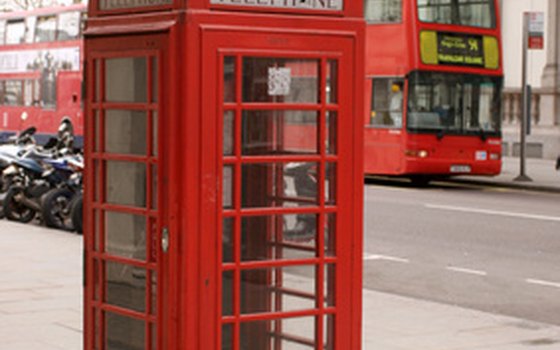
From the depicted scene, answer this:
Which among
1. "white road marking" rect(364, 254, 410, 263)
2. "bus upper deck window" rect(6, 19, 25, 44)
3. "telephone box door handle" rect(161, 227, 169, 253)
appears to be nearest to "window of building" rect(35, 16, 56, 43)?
"bus upper deck window" rect(6, 19, 25, 44)

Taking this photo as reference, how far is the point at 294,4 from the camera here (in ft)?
15.9

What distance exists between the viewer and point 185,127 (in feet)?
15.0

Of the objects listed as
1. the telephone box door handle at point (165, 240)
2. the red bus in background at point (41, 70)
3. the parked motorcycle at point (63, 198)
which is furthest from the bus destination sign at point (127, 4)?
the red bus in background at point (41, 70)

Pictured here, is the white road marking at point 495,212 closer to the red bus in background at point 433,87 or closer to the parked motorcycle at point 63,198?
the red bus in background at point 433,87

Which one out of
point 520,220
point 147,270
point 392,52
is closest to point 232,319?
point 147,270

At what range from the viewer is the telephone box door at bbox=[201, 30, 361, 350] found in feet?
15.3

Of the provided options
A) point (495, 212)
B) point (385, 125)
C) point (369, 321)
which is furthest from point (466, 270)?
point (385, 125)

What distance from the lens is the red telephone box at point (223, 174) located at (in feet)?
15.1

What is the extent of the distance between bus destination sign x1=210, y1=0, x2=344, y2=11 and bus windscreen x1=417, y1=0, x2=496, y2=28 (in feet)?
58.2

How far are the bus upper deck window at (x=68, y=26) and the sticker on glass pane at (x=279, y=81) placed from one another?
1054 inches

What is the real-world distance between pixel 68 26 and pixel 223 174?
27602 millimetres

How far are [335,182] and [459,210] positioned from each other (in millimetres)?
13772

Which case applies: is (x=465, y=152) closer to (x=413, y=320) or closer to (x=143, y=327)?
(x=413, y=320)

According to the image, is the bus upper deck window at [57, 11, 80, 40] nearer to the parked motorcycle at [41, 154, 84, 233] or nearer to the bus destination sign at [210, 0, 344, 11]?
the parked motorcycle at [41, 154, 84, 233]
